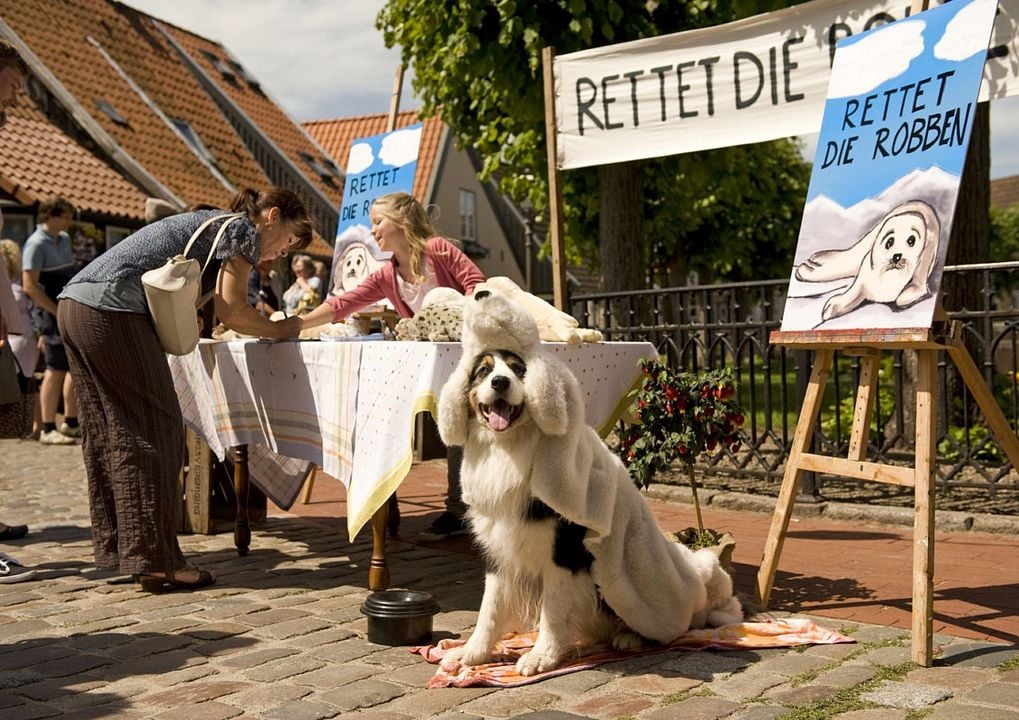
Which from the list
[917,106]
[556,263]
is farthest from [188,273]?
[917,106]

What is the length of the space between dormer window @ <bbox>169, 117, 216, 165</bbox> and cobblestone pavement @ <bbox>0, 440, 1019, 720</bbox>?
19957 mm

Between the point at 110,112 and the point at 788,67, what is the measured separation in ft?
61.6

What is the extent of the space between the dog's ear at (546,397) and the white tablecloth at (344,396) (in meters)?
0.71

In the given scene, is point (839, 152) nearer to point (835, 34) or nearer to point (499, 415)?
point (835, 34)

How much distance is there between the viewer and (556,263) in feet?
22.9

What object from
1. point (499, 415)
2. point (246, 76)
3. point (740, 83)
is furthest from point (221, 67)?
point (499, 415)

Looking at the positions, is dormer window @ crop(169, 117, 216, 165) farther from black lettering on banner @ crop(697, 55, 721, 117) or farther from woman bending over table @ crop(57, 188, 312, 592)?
woman bending over table @ crop(57, 188, 312, 592)

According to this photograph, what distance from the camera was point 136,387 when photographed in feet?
16.3

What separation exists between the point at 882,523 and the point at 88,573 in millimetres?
4644

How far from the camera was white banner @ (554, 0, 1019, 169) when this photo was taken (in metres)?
5.57

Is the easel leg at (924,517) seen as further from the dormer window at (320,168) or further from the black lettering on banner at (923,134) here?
the dormer window at (320,168)

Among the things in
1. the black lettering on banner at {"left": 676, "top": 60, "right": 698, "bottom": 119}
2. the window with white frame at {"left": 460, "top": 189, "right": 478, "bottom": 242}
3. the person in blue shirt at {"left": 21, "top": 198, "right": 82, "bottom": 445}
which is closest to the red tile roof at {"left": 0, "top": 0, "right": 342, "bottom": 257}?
the window with white frame at {"left": 460, "top": 189, "right": 478, "bottom": 242}

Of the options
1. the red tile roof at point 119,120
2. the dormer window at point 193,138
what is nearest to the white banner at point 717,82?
the red tile roof at point 119,120

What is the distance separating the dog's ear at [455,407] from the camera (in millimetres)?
3609
